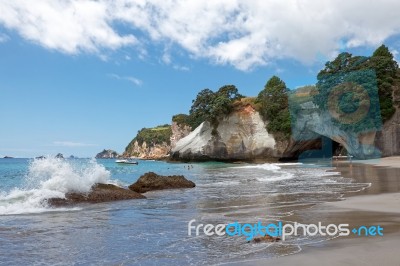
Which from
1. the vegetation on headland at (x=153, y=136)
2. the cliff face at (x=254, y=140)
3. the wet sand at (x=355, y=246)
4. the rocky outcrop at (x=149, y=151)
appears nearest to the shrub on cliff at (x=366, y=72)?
the cliff face at (x=254, y=140)

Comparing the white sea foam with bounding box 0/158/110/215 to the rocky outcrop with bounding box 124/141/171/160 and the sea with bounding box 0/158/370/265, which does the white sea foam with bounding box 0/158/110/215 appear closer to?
the sea with bounding box 0/158/370/265

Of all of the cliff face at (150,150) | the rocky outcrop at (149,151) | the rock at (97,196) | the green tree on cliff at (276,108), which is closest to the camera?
the rock at (97,196)

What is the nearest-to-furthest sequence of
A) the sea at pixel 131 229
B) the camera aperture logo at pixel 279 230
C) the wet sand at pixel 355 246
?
the wet sand at pixel 355 246, the sea at pixel 131 229, the camera aperture logo at pixel 279 230

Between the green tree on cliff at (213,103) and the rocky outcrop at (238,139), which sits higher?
the green tree on cliff at (213,103)

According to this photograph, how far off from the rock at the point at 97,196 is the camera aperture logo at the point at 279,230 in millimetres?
5888

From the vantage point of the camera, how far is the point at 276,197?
12.7 m

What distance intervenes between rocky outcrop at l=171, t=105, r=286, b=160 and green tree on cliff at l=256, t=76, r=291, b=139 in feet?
4.30

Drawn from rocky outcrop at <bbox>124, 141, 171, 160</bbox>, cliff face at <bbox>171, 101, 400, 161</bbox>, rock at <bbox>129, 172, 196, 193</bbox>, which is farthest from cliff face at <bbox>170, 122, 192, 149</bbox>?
rock at <bbox>129, 172, 196, 193</bbox>

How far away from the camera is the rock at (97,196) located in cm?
1207

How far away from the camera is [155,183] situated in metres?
17.6

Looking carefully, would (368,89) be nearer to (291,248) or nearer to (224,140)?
(224,140)

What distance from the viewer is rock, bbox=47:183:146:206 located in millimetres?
12071

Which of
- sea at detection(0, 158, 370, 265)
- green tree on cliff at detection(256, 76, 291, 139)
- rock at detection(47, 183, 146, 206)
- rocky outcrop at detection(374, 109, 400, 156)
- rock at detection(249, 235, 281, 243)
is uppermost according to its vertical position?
green tree on cliff at detection(256, 76, 291, 139)

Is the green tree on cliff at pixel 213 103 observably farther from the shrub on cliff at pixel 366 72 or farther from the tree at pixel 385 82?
the tree at pixel 385 82
